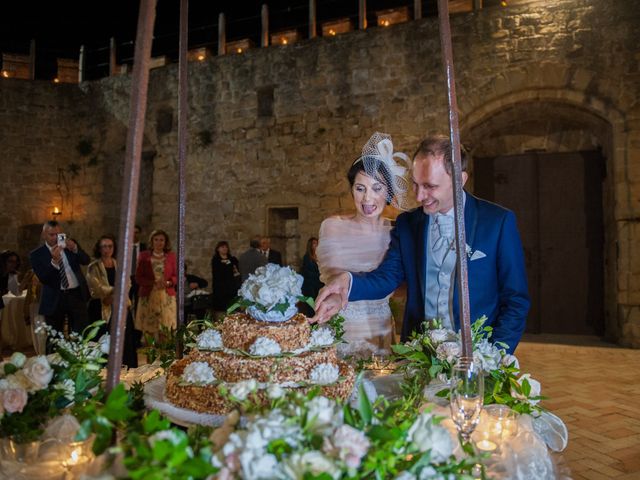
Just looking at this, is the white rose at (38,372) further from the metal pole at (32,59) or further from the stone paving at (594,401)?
the metal pole at (32,59)

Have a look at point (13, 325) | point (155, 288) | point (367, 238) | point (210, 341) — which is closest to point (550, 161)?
point (155, 288)

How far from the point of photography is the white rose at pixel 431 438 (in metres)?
1.05

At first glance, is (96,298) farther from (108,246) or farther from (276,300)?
(276,300)

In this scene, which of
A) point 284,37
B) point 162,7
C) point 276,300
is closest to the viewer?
point 276,300

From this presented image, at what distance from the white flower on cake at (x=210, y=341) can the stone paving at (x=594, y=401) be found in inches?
45.7

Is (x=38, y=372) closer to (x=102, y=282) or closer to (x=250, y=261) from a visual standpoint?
(x=102, y=282)

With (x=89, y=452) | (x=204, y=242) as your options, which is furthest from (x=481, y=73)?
(x=89, y=452)

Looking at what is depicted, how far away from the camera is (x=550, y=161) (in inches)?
350

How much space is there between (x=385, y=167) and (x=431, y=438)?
2.20 metres

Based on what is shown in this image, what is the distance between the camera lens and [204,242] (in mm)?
10727

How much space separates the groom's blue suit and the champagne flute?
831mm

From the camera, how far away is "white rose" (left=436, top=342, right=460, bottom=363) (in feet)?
5.61

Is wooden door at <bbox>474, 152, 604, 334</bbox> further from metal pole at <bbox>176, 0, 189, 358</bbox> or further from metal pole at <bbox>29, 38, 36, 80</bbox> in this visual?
metal pole at <bbox>29, 38, 36, 80</bbox>

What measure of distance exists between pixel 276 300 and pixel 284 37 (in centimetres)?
1072
